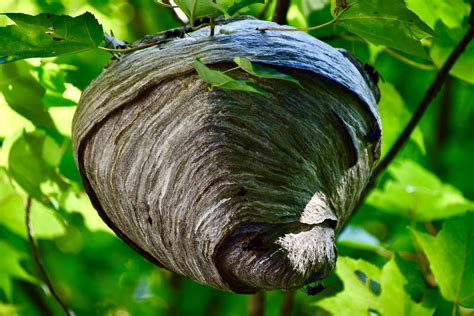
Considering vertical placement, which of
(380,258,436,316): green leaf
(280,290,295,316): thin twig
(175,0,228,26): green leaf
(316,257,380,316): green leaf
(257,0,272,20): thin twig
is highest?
(175,0,228,26): green leaf

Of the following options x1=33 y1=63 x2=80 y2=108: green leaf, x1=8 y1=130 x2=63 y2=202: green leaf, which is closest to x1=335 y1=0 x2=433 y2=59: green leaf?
x1=33 y1=63 x2=80 y2=108: green leaf

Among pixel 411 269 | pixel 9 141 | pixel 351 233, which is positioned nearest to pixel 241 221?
pixel 411 269

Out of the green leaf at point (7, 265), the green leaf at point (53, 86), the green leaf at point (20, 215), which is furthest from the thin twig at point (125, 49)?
the green leaf at point (7, 265)

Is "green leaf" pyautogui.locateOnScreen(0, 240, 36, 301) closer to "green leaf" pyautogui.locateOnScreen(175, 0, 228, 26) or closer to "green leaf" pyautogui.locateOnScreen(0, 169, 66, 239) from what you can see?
"green leaf" pyautogui.locateOnScreen(0, 169, 66, 239)

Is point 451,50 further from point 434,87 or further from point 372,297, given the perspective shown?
point 372,297

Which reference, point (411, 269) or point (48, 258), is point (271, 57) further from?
point (48, 258)

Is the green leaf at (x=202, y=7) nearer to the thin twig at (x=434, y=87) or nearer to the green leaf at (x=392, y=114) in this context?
the thin twig at (x=434, y=87)
